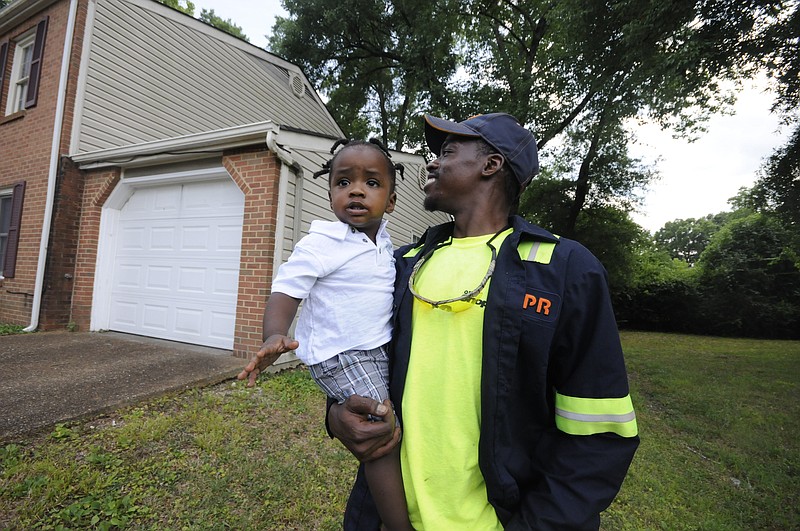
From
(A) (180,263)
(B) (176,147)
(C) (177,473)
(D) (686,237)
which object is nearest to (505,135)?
(C) (177,473)

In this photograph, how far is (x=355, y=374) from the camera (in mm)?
1276

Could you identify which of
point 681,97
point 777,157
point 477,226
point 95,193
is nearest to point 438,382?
point 477,226

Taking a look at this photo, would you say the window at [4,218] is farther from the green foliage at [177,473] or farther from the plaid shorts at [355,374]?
the plaid shorts at [355,374]

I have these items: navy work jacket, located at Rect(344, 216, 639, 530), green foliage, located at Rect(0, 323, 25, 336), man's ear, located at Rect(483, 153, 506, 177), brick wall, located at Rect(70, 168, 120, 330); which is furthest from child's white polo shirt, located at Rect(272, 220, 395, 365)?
green foliage, located at Rect(0, 323, 25, 336)

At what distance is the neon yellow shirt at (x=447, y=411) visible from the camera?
1.10 meters

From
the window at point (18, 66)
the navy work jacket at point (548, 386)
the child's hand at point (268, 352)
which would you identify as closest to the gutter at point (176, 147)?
the window at point (18, 66)

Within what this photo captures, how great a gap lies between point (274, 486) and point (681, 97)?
8.60 metres

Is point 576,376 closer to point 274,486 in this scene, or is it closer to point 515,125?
point 515,125

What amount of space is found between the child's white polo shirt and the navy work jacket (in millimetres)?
357

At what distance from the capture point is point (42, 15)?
7.35 meters

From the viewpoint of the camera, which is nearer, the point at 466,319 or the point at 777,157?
the point at 466,319

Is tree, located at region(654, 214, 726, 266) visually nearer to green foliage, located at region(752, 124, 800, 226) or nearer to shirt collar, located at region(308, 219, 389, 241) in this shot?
green foliage, located at region(752, 124, 800, 226)

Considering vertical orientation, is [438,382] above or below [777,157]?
below

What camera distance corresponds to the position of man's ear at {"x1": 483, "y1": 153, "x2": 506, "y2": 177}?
1.29m
